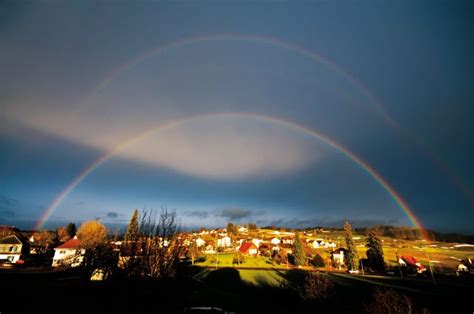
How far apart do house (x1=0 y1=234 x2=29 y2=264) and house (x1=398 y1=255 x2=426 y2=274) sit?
9908cm

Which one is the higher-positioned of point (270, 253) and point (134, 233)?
point (134, 233)

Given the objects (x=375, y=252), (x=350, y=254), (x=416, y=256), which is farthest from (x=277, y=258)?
(x=416, y=256)

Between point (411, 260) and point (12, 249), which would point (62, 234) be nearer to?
point (12, 249)

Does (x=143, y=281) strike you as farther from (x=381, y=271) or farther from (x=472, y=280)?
(x=381, y=271)

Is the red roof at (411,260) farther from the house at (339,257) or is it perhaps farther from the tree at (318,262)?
the tree at (318,262)

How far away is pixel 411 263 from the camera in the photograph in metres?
66.1

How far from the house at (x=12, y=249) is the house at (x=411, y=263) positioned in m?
99.1

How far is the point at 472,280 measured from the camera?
1917 inches

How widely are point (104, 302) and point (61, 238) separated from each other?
120519 millimetres

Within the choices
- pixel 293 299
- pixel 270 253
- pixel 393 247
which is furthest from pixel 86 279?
pixel 393 247

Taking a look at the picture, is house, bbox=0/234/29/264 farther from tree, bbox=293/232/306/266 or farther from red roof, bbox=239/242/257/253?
red roof, bbox=239/242/257/253

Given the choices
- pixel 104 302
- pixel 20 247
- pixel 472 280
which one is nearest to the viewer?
pixel 104 302

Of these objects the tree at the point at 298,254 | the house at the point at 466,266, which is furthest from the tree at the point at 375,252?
the tree at the point at 298,254

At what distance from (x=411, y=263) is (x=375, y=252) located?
1151cm
